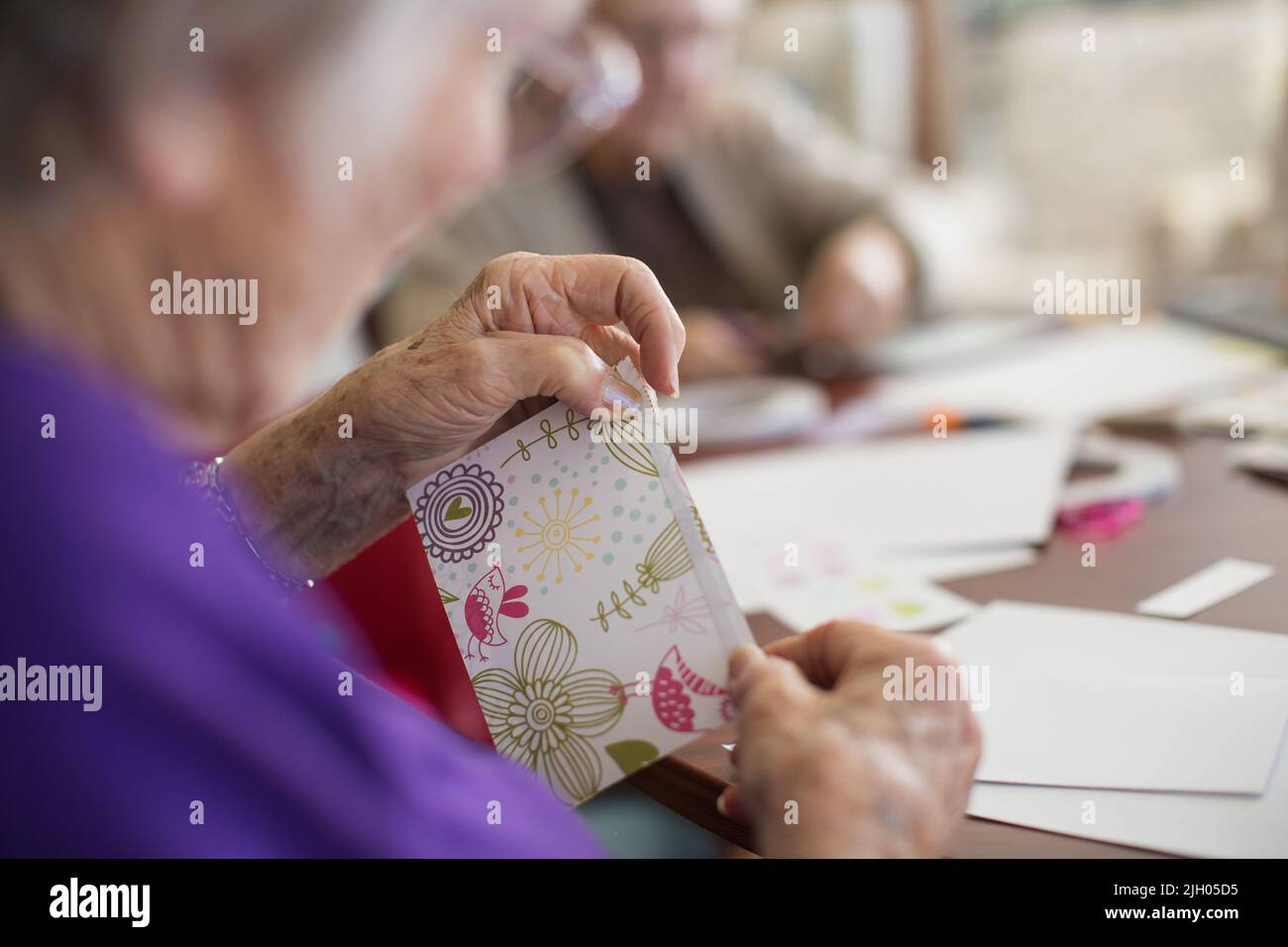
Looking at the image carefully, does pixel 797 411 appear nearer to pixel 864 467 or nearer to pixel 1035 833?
pixel 864 467

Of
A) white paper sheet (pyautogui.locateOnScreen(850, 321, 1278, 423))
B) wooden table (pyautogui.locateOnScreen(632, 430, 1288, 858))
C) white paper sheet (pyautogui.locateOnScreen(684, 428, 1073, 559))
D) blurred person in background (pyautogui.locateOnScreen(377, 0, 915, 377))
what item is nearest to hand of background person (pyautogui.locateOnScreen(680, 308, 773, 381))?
blurred person in background (pyautogui.locateOnScreen(377, 0, 915, 377))

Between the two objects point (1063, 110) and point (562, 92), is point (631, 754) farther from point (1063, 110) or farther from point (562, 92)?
point (1063, 110)

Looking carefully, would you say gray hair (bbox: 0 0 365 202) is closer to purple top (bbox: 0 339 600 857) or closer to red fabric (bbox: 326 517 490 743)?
purple top (bbox: 0 339 600 857)

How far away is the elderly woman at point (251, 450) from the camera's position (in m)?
0.49

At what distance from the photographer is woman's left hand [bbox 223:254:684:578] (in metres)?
0.62

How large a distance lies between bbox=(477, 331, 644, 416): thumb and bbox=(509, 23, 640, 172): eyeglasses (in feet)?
2.19

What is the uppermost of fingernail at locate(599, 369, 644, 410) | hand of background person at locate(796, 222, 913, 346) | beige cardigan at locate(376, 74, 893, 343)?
beige cardigan at locate(376, 74, 893, 343)

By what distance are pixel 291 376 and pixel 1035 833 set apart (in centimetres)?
57

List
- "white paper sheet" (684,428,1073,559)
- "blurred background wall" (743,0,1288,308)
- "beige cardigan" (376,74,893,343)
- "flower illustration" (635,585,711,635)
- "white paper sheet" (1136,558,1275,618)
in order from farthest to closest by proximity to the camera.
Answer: "blurred background wall" (743,0,1288,308) < "beige cardigan" (376,74,893,343) < "white paper sheet" (684,428,1073,559) < "white paper sheet" (1136,558,1275,618) < "flower illustration" (635,585,711,635)

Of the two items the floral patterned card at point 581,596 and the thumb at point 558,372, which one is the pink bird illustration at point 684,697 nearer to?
the floral patterned card at point 581,596

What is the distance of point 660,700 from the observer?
59cm

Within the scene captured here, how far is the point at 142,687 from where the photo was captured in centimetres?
48

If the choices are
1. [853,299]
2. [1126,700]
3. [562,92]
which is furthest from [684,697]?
[853,299]

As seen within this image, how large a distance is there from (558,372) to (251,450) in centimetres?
24
